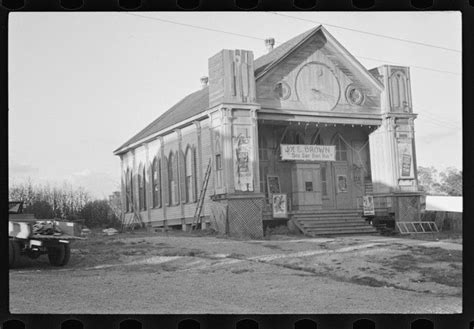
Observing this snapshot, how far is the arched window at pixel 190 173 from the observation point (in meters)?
16.1

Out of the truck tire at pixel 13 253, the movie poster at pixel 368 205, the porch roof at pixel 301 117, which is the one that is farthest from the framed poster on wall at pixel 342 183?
the truck tire at pixel 13 253

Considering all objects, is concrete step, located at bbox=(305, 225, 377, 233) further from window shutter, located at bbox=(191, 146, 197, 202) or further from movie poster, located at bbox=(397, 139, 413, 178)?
window shutter, located at bbox=(191, 146, 197, 202)

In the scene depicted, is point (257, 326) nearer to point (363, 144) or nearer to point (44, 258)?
point (44, 258)

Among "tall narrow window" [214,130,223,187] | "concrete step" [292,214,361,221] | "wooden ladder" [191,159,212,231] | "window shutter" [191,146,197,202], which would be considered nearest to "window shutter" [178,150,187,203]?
"window shutter" [191,146,197,202]

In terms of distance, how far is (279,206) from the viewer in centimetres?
1747

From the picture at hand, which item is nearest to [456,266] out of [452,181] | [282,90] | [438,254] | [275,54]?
[438,254]

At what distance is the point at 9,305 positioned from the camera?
37.6ft

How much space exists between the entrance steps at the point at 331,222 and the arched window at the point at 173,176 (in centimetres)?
297

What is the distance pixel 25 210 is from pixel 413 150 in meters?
9.67

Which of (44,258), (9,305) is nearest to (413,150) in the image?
(44,258)

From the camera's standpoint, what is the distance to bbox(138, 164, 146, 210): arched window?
1588cm

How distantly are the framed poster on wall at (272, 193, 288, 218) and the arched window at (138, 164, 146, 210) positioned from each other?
10.9ft

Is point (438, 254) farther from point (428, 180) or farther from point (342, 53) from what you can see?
point (342, 53)

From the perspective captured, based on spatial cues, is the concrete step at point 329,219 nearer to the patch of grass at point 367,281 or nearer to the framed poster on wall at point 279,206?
the framed poster on wall at point 279,206
